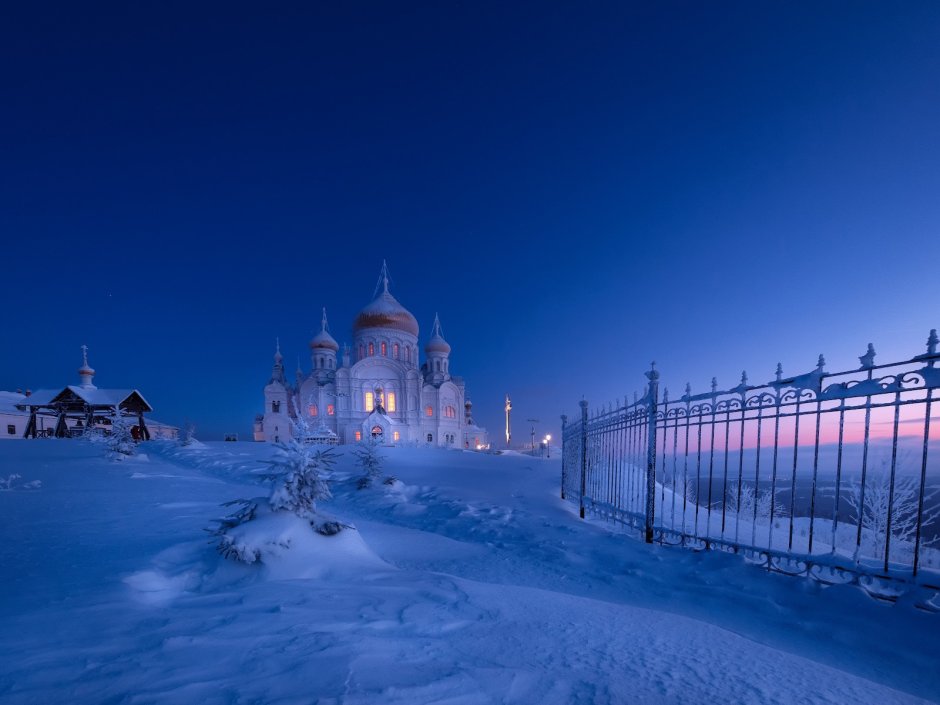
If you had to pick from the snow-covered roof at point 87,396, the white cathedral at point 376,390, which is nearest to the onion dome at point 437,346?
the white cathedral at point 376,390

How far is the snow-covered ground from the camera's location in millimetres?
2250

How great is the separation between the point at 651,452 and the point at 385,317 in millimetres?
37946

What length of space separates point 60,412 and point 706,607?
142ft

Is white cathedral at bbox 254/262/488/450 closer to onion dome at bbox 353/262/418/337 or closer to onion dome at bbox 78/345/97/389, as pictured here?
onion dome at bbox 353/262/418/337

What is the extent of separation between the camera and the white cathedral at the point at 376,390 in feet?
122

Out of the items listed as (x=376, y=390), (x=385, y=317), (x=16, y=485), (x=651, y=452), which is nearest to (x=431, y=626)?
(x=651, y=452)

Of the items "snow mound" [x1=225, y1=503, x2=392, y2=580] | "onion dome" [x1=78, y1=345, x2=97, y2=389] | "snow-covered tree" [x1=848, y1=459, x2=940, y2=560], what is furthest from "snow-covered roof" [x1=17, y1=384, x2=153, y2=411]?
"snow-covered tree" [x1=848, y1=459, x2=940, y2=560]

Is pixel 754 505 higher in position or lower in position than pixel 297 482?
higher

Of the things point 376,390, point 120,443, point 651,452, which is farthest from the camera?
point 376,390

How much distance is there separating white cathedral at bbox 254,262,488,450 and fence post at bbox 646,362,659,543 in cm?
3059

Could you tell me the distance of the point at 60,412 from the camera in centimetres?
3016

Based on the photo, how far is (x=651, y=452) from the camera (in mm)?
6312

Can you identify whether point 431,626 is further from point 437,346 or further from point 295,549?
point 437,346

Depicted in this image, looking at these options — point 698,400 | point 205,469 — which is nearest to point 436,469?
point 205,469
